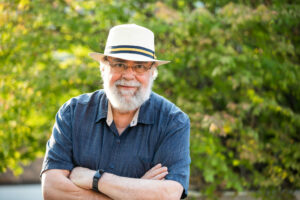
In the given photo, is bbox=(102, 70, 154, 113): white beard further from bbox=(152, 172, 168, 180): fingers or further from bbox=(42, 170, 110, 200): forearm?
bbox=(42, 170, 110, 200): forearm

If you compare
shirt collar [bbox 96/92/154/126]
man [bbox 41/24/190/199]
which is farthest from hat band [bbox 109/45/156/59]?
shirt collar [bbox 96/92/154/126]

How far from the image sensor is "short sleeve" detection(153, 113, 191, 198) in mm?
2439

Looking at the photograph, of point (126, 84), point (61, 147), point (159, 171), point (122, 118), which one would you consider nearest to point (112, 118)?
point (122, 118)

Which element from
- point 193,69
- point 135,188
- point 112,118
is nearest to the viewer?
point 135,188

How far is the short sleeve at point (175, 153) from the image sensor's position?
2.44 metres

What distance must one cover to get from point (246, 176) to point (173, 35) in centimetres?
267

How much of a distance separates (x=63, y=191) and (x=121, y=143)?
50 cm

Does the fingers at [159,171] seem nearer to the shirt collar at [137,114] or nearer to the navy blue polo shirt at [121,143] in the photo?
the navy blue polo shirt at [121,143]

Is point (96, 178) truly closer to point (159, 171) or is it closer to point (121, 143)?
point (121, 143)

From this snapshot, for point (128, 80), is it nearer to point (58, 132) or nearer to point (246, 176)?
point (58, 132)

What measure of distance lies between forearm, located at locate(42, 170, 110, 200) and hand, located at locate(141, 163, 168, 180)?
1.11 feet

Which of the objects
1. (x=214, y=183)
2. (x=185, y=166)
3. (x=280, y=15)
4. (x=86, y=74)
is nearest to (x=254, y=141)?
(x=214, y=183)

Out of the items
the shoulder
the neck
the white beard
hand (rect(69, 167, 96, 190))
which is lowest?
hand (rect(69, 167, 96, 190))

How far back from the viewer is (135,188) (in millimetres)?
2340
